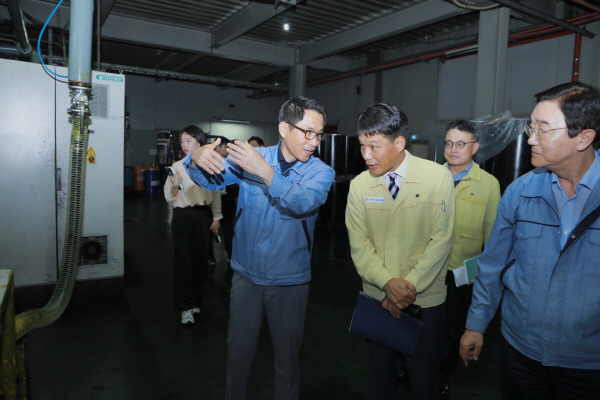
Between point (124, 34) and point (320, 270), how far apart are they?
6877 millimetres

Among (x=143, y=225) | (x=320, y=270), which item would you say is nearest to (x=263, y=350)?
(x=320, y=270)

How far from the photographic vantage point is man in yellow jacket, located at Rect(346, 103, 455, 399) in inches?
71.6

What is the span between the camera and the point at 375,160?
6.04 feet

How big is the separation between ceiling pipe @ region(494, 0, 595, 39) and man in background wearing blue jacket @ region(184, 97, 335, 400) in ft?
12.8

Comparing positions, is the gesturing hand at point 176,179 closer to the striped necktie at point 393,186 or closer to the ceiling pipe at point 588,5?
the striped necktie at point 393,186

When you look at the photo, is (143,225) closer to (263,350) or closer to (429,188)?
(263,350)

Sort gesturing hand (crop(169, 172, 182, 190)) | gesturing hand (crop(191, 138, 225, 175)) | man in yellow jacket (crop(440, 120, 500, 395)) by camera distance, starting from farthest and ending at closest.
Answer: gesturing hand (crop(169, 172, 182, 190)) < man in yellow jacket (crop(440, 120, 500, 395)) < gesturing hand (crop(191, 138, 225, 175))

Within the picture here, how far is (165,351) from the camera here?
3133 mm

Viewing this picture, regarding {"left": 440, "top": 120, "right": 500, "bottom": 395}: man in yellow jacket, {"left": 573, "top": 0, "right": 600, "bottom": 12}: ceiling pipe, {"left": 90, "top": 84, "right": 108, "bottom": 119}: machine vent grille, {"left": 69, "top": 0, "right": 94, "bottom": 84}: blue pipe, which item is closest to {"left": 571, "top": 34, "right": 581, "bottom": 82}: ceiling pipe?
{"left": 573, "top": 0, "right": 600, "bottom": 12}: ceiling pipe

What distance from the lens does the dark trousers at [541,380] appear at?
136 cm

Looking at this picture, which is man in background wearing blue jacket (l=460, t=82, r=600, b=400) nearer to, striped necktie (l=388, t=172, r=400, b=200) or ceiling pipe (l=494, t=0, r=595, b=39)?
striped necktie (l=388, t=172, r=400, b=200)

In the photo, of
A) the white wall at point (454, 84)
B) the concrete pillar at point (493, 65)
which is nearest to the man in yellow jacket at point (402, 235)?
the concrete pillar at point (493, 65)

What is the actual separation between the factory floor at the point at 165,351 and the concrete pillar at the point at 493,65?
344 centimetres

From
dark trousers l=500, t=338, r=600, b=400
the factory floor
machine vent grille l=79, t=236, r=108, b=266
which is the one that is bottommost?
the factory floor
